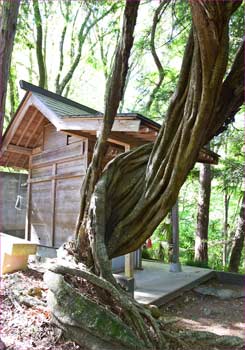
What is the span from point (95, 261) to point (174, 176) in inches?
30.2

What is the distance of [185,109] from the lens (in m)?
2.11

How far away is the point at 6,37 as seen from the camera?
2.53 m

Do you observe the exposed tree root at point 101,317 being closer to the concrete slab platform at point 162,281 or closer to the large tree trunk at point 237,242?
the concrete slab platform at point 162,281

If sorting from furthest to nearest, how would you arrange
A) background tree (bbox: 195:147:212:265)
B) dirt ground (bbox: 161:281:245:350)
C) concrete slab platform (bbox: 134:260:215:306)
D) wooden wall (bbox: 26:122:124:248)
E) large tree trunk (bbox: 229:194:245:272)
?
background tree (bbox: 195:147:212:265)
large tree trunk (bbox: 229:194:245:272)
wooden wall (bbox: 26:122:124:248)
concrete slab platform (bbox: 134:260:215:306)
dirt ground (bbox: 161:281:245:350)

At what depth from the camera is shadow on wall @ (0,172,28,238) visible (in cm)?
956

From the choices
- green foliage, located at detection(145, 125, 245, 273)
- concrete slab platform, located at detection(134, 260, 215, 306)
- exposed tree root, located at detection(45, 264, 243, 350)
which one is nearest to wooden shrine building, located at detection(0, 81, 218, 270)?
green foliage, located at detection(145, 125, 245, 273)

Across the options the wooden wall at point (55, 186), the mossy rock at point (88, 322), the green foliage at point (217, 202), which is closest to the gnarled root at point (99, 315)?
the mossy rock at point (88, 322)

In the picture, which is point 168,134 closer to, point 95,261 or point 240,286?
point 95,261

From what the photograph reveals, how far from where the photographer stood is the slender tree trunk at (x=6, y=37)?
2.41 meters

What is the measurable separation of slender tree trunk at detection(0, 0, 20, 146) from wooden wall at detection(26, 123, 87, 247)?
12.4ft

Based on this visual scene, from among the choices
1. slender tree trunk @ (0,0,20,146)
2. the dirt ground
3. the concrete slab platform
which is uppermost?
slender tree trunk @ (0,0,20,146)

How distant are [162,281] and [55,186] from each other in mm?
3069

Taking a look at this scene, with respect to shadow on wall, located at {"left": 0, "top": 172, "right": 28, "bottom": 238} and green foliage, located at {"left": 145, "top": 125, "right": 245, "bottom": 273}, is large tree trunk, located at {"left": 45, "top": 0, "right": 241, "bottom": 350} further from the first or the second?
shadow on wall, located at {"left": 0, "top": 172, "right": 28, "bottom": 238}

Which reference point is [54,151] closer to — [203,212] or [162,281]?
[162,281]
